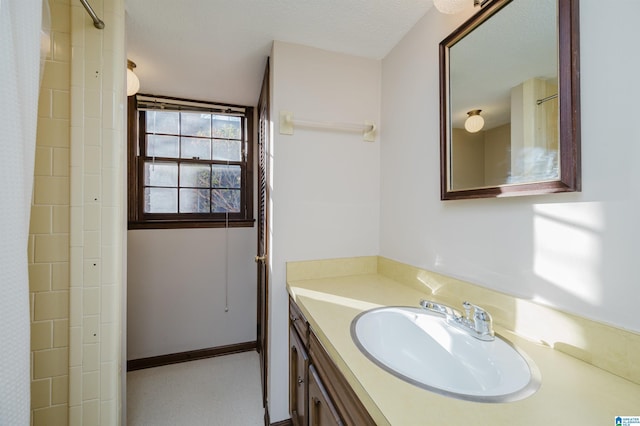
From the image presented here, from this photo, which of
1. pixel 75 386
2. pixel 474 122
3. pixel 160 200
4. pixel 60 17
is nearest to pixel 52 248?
pixel 75 386

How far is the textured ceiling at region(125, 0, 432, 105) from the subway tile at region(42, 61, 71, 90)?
443 mm

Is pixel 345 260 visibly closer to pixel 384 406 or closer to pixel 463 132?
pixel 463 132

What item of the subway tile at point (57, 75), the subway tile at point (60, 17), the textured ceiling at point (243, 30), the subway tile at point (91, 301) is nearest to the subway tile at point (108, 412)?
the subway tile at point (91, 301)

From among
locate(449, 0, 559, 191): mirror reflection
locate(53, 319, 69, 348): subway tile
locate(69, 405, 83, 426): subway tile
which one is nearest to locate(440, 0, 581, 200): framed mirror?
locate(449, 0, 559, 191): mirror reflection

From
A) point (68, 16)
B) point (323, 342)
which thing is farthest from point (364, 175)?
point (68, 16)

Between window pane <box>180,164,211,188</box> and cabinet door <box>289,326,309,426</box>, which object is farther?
window pane <box>180,164,211,188</box>

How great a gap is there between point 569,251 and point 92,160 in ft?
6.04

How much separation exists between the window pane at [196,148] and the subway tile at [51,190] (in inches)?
47.1

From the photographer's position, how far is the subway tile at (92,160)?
1.13 meters

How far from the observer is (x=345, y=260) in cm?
160

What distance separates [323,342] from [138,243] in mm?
1953

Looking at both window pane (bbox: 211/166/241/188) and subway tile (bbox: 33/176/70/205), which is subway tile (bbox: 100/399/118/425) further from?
window pane (bbox: 211/166/241/188)

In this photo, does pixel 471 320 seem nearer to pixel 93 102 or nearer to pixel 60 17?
pixel 93 102

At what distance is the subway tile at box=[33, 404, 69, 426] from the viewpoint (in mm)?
1063
